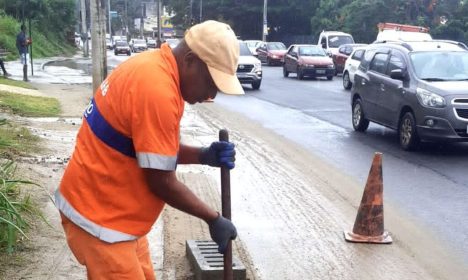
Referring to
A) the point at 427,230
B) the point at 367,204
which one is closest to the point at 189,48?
the point at 367,204

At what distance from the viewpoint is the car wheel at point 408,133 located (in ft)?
33.9

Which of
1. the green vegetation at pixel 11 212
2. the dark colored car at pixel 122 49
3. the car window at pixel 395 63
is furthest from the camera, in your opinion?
the dark colored car at pixel 122 49

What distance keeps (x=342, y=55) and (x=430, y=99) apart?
20287 mm

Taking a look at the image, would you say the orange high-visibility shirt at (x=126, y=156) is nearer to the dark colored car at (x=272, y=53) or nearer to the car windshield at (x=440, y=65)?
the car windshield at (x=440, y=65)

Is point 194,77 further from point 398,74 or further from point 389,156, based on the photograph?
point 398,74

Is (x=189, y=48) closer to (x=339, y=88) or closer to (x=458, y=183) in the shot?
(x=458, y=183)

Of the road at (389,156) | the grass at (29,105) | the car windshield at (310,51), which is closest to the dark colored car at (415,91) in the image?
the road at (389,156)

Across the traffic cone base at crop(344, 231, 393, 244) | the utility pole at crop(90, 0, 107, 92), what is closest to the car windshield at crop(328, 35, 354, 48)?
the utility pole at crop(90, 0, 107, 92)

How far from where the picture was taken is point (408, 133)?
10500 mm

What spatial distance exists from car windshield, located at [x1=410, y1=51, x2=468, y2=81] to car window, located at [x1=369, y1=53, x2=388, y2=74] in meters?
0.71

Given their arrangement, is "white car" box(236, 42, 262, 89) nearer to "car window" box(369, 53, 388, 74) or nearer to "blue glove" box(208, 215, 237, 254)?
"car window" box(369, 53, 388, 74)

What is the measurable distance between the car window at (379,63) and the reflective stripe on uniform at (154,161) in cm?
975

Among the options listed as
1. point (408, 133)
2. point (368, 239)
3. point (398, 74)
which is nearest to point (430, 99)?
point (408, 133)

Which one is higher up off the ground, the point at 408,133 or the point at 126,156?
the point at 126,156
